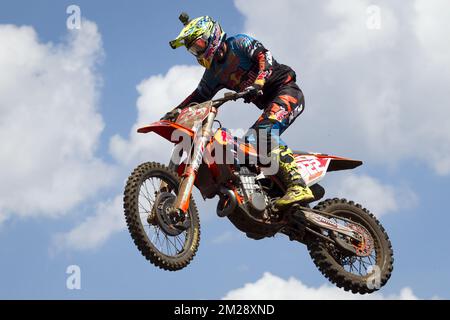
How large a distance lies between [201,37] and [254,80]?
1.13 m

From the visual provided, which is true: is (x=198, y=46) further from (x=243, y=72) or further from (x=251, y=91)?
(x=251, y=91)

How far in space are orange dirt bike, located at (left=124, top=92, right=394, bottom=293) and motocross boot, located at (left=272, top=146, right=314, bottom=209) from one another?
149 millimetres

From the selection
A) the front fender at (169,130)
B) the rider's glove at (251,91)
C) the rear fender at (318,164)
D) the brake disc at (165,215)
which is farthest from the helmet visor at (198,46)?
the brake disc at (165,215)

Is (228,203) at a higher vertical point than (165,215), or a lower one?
higher

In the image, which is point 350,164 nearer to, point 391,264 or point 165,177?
point 391,264

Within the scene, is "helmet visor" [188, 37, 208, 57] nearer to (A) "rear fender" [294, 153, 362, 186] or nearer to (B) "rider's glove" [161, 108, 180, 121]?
(B) "rider's glove" [161, 108, 180, 121]

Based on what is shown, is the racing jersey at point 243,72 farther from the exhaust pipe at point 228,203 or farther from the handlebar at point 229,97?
the exhaust pipe at point 228,203

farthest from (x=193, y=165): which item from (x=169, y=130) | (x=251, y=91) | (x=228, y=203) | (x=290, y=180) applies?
(x=290, y=180)

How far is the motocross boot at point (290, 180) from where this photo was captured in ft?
39.0

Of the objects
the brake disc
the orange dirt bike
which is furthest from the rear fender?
the brake disc

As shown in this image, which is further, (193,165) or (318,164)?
(318,164)

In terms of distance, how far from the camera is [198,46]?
485 inches

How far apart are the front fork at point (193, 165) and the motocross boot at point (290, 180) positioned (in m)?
1.28

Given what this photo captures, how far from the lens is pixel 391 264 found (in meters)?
13.2
